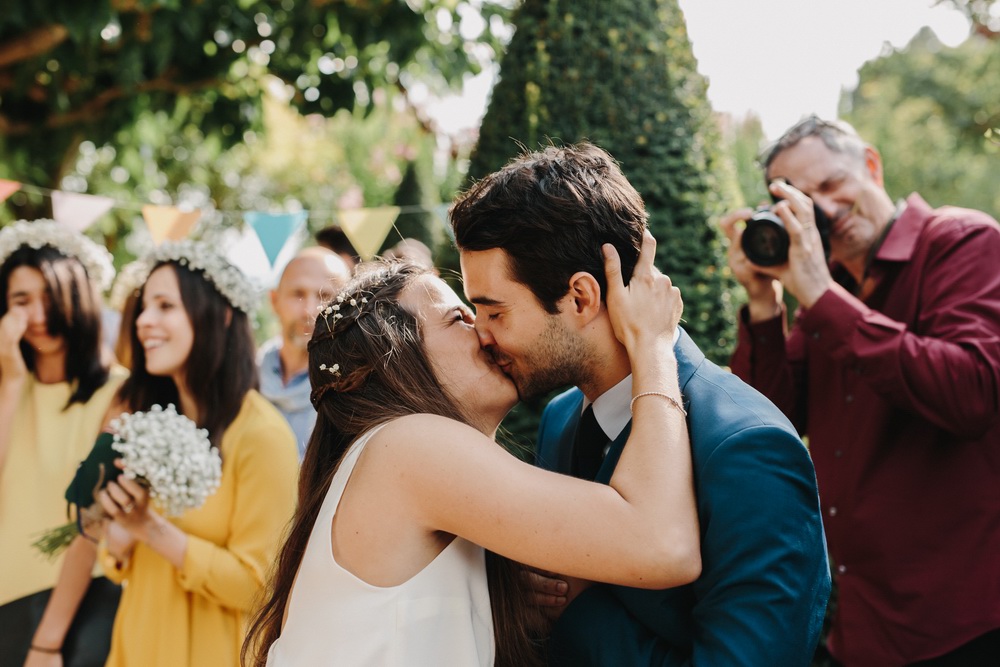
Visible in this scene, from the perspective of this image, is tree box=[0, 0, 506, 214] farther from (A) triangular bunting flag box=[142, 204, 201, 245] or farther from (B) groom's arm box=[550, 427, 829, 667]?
(B) groom's arm box=[550, 427, 829, 667]

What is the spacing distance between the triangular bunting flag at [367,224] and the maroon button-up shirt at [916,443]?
3109 millimetres

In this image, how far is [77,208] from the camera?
5.80m

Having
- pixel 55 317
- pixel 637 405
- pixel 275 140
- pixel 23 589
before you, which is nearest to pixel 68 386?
pixel 55 317

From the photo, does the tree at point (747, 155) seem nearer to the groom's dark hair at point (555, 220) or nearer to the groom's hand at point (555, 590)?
the groom's dark hair at point (555, 220)

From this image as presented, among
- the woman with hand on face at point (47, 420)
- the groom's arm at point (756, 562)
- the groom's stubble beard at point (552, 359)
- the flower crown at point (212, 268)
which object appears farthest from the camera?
the flower crown at point (212, 268)

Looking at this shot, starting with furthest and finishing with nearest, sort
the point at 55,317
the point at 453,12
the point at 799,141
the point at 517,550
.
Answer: the point at 453,12 < the point at 55,317 < the point at 799,141 < the point at 517,550

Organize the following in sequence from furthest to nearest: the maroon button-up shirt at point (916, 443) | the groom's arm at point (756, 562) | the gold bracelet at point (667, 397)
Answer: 1. the maroon button-up shirt at point (916, 443)
2. the gold bracelet at point (667, 397)
3. the groom's arm at point (756, 562)

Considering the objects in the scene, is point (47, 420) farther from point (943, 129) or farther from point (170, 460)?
point (943, 129)

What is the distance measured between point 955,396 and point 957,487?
35 centimetres

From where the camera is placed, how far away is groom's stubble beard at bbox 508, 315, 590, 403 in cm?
224

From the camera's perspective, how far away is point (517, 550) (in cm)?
195

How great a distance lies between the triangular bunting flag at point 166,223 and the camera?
5536 millimetres

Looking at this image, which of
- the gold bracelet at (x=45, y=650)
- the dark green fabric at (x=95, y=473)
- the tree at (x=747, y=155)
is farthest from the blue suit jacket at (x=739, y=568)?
the tree at (x=747, y=155)

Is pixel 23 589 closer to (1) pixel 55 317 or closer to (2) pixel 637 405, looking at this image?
(1) pixel 55 317
